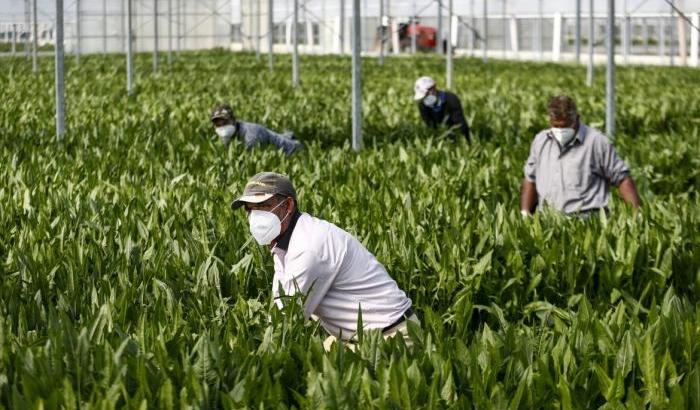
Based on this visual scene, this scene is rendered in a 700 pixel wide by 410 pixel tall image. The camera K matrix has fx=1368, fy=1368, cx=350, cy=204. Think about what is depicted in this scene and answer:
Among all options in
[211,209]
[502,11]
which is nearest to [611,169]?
[211,209]

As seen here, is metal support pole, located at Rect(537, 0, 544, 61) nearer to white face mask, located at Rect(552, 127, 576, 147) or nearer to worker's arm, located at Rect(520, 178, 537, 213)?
worker's arm, located at Rect(520, 178, 537, 213)

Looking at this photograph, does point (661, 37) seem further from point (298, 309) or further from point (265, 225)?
point (298, 309)

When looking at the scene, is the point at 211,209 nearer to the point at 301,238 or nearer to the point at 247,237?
the point at 247,237

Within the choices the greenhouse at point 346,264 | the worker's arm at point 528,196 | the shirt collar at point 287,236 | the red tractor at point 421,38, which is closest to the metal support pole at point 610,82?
the greenhouse at point 346,264

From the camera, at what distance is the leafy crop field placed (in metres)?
4.06

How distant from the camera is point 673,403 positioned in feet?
12.6

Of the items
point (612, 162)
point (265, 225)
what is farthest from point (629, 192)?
point (265, 225)

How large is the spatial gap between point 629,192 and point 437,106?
492 centimetres

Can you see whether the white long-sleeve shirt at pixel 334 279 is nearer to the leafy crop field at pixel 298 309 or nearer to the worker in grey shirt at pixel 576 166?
the leafy crop field at pixel 298 309

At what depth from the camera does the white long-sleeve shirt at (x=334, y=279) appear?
4910 millimetres

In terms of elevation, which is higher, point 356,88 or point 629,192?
point 356,88

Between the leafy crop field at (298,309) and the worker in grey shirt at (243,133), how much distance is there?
0.63 ft

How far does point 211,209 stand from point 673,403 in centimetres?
414

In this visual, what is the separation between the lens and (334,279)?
5.00 meters
